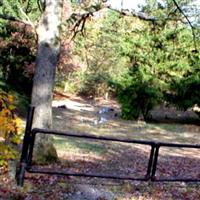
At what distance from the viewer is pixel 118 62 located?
32.2 metres

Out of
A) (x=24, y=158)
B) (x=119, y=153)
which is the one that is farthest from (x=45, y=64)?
(x=119, y=153)

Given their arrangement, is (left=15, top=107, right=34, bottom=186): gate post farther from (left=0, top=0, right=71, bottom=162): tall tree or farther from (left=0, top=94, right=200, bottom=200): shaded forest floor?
(left=0, top=0, right=71, bottom=162): tall tree

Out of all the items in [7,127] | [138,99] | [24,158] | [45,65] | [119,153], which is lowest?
[119,153]

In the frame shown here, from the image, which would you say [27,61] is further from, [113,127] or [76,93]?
[76,93]

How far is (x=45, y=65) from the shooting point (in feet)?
23.2

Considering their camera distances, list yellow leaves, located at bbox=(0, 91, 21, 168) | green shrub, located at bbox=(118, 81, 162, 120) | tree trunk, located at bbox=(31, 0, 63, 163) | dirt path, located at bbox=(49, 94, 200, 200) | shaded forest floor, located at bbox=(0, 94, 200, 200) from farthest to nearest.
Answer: green shrub, located at bbox=(118, 81, 162, 120), tree trunk, located at bbox=(31, 0, 63, 163), dirt path, located at bbox=(49, 94, 200, 200), shaded forest floor, located at bbox=(0, 94, 200, 200), yellow leaves, located at bbox=(0, 91, 21, 168)

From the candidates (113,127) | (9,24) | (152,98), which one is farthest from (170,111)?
(9,24)

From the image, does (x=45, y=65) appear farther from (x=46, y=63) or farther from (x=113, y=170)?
(x=113, y=170)

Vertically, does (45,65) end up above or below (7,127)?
above

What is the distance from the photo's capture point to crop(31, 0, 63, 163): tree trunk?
707 cm

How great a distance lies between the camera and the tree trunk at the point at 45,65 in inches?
279

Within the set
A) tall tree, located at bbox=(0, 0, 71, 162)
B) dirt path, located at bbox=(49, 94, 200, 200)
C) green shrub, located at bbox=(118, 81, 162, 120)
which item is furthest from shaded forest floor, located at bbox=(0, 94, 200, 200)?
green shrub, located at bbox=(118, 81, 162, 120)

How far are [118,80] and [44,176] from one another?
47.7 feet

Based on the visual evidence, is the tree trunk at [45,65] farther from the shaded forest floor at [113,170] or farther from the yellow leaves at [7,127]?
the yellow leaves at [7,127]
